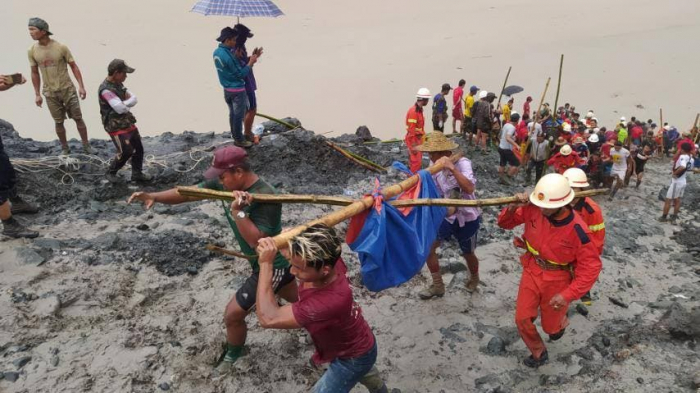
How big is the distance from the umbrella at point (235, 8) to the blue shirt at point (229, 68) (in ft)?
2.00

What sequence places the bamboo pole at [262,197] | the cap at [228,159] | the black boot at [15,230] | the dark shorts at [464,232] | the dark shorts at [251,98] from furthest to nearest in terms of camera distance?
1. the dark shorts at [251,98]
2. the black boot at [15,230]
3. the dark shorts at [464,232]
4. the cap at [228,159]
5. the bamboo pole at [262,197]

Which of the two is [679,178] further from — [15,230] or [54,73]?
[54,73]

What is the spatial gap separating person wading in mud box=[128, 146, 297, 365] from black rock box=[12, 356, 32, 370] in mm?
1696

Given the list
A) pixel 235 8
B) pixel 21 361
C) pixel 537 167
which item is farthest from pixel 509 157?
pixel 21 361

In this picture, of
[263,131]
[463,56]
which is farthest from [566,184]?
[463,56]

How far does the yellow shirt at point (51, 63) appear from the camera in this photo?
6816 millimetres

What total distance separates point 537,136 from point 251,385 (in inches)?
339

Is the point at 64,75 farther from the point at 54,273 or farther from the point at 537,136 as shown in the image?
the point at 537,136

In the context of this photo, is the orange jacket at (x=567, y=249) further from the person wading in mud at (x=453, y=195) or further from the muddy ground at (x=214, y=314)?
the muddy ground at (x=214, y=314)

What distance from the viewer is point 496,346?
471cm

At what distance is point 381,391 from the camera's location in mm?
3576

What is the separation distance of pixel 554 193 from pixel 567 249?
1.71 feet

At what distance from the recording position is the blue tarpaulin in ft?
11.6

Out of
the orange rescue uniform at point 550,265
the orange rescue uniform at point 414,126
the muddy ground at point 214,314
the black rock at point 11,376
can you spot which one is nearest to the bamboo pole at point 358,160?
the orange rescue uniform at point 414,126
